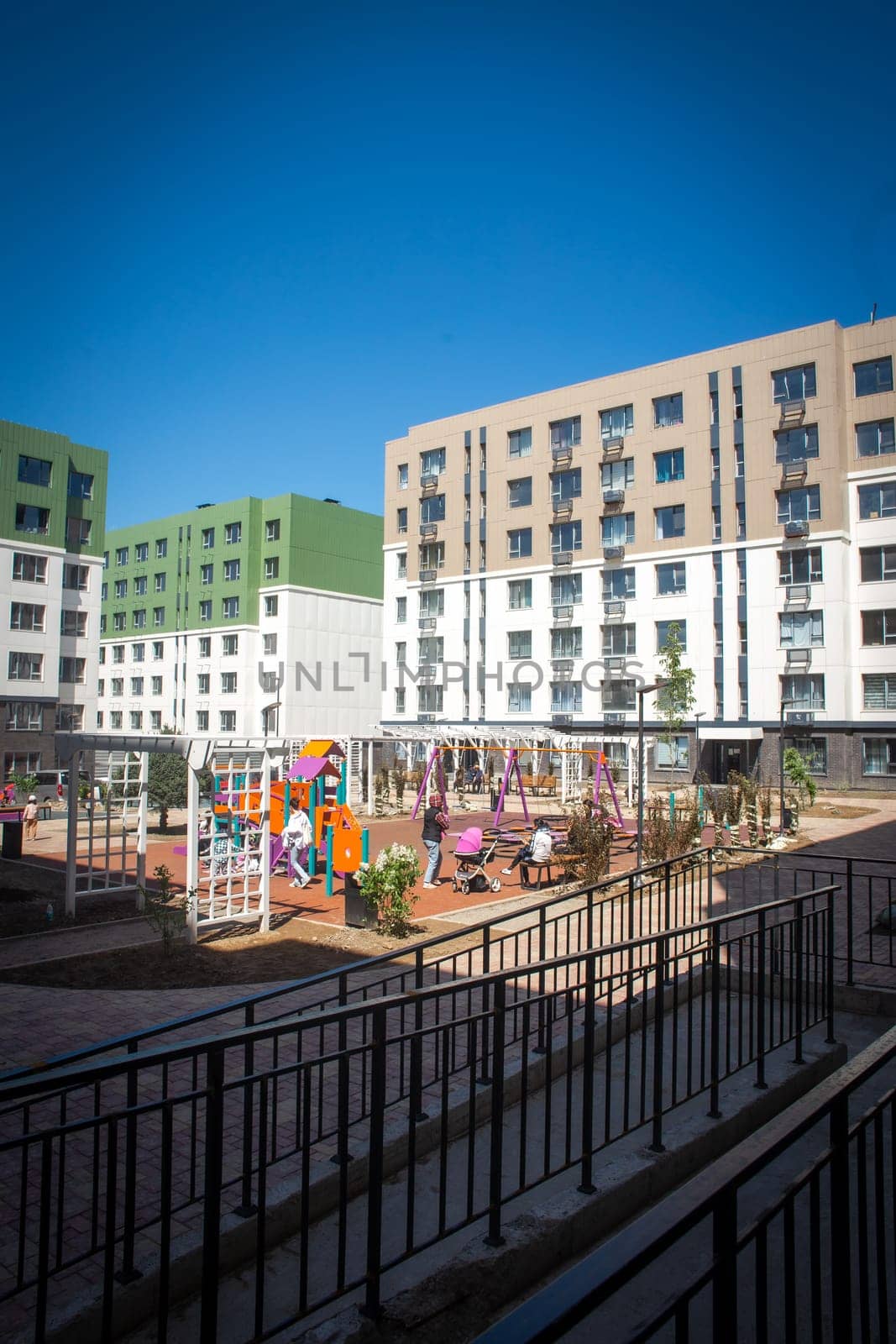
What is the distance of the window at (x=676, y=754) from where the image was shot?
49344 mm

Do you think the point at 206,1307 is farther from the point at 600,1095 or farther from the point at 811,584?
the point at 811,584

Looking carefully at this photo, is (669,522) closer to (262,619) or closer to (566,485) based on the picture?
(566,485)

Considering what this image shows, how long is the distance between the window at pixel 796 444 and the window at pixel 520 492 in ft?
47.7

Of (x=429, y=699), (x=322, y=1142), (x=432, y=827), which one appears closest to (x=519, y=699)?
(x=429, y=699)

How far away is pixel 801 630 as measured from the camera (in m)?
46.6

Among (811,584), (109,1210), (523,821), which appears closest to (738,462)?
(811,584)

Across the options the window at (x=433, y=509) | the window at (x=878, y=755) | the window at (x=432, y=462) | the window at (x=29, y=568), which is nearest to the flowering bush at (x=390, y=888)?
the window at (x=878, y=755)

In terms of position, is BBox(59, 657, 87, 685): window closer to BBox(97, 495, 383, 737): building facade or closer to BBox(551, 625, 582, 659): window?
BBox(97, 495, 383, 737): building facade

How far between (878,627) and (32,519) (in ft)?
140

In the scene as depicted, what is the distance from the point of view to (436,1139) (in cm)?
559

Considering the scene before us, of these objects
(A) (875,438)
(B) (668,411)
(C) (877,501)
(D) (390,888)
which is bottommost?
(D) (390,888)

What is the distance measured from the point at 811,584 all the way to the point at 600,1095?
145ft

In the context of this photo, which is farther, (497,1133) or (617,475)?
(617,475)

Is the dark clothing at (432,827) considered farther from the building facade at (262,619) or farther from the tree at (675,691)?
the building facade at (262,619)
